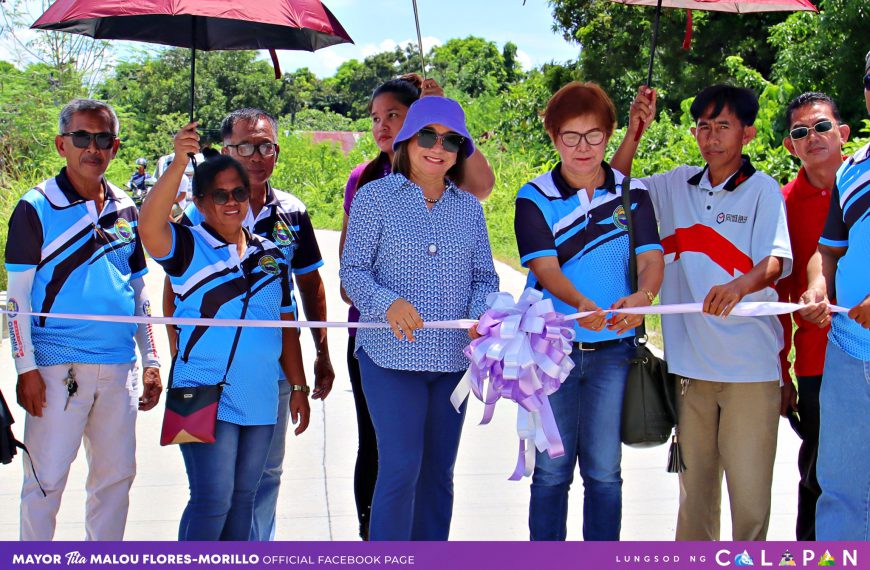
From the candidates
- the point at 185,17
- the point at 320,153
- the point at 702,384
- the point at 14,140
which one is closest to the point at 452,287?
the point at 702,384

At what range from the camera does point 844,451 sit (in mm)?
3559

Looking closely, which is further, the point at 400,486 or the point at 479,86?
the point at 479,86

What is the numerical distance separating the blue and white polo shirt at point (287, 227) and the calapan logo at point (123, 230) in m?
0.24

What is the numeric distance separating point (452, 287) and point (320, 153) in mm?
30308

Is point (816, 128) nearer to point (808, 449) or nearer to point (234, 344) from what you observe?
point (808, 449)

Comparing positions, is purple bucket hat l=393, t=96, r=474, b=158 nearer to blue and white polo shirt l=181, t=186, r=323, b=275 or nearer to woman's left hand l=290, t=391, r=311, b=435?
blue and white polo shirt l=181, t=186, r=323, b=275

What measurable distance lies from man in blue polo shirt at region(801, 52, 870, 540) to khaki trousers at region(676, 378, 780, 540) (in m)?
0.34

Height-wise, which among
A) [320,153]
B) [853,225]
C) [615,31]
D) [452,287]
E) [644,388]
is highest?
[615,31]

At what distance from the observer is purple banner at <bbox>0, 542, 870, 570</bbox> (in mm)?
3492

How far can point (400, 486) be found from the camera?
12.2 ft

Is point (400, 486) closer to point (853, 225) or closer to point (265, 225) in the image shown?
point (265, 225)

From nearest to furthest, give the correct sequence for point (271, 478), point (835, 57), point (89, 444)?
point (89, 444) → point (271, 478) → point (835, 57)

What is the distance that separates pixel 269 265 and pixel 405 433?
0.87 metres

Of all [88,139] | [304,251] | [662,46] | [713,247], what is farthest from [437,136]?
[662,46]
